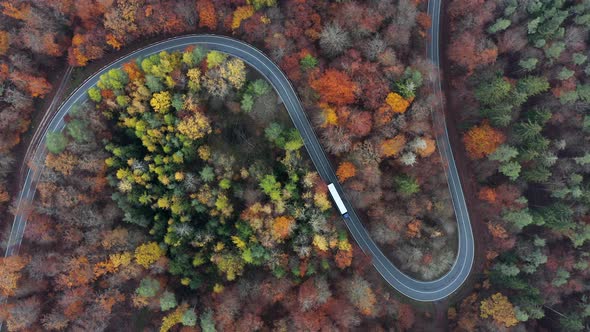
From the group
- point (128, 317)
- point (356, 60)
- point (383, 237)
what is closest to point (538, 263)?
point (383, 237)

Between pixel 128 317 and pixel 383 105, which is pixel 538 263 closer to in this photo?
pixel 383 105

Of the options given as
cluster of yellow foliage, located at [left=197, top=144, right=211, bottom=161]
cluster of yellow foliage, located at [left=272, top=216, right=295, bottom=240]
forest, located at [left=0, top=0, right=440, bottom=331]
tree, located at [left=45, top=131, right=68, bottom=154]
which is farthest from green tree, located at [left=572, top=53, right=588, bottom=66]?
tree, located at [left=45, top=131, right=68, bottom=154]

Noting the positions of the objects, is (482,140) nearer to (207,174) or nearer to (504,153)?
(504,153)

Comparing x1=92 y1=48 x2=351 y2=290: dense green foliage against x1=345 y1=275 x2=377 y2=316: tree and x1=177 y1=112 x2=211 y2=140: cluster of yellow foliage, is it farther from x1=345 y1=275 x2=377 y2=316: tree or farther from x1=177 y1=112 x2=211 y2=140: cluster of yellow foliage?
x1=345 y1=275 x2=377 y2=316: tree

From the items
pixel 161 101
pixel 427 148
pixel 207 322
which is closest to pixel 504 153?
pixel 427 148

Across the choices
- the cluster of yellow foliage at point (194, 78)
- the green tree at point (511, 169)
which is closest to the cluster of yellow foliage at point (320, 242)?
the cluster of yellow foliage at point (194, 78)

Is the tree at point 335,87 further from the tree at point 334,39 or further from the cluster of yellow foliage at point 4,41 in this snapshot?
the cluster of yellow foliage at point 4,41
